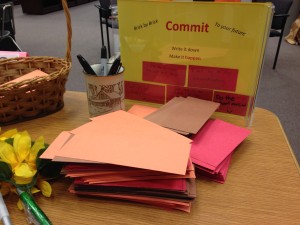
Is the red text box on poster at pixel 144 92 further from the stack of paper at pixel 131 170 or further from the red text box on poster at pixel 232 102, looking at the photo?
the stack of paper at pixel 131 170

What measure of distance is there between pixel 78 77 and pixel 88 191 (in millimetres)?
2364

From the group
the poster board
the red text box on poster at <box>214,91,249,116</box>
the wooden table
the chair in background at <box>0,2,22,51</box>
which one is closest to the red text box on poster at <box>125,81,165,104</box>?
the poster board

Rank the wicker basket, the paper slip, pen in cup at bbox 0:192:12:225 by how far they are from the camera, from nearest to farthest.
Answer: pen in cup at bbox 0:192:12:225 → the paper slip → the wicker basket

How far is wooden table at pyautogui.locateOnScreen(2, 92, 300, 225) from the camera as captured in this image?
443 mm

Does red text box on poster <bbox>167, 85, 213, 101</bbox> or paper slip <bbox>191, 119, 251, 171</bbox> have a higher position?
red text box on poster <bbox>167, 85, 213, 101</bbox>

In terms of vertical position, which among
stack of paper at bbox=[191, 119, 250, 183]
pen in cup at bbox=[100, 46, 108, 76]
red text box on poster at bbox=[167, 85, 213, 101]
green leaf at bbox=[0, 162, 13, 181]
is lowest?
stack of paper at bbox=[191, 119, 250, 183]

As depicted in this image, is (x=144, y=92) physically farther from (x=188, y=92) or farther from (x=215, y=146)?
(x=215, y=146)

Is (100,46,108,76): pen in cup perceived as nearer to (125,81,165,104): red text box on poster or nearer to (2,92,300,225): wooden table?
(125,81,165,104): red text box on poster

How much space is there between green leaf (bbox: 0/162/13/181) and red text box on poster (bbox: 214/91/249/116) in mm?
481

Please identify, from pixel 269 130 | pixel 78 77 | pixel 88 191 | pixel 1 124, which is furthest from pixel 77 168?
pixel 78 77

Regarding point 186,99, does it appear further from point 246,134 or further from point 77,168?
point 77,168

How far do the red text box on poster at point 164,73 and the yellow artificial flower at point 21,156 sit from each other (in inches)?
13.0

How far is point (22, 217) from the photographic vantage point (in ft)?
1.48

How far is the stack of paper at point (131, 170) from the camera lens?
453mm
